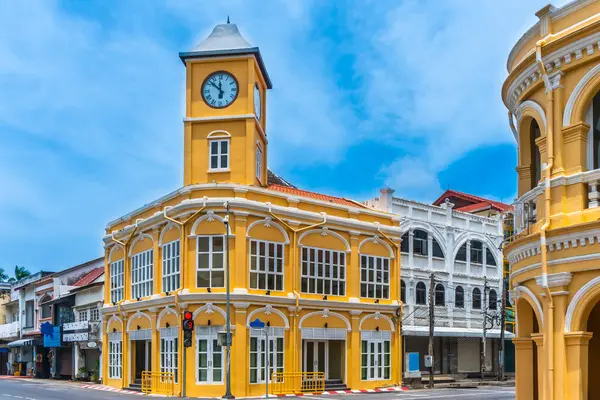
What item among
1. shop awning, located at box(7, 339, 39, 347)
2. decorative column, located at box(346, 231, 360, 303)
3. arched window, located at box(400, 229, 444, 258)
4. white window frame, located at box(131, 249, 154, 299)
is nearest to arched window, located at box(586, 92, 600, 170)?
decorative column, located at box(346, 231, 360, 303)

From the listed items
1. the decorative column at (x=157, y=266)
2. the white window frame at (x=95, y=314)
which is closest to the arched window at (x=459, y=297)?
the decorative column at (x=157, y=266)

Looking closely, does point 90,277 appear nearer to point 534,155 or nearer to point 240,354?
point 240,354

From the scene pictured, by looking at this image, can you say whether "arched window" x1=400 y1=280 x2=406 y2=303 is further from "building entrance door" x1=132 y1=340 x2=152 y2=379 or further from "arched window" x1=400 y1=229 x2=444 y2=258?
"building entrance door" x1=132 y1=340 x2=152 y2=379

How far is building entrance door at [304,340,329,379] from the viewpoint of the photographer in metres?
34.8

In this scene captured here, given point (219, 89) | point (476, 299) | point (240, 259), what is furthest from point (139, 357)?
point (476, 299)

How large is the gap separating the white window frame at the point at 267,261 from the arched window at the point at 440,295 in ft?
45.2

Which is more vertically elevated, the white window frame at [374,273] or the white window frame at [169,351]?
the white window frame at [374,273]

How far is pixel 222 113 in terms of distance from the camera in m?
35.1

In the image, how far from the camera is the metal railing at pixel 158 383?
3250cm

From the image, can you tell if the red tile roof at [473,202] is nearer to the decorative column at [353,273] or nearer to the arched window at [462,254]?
the arched window at [462,254]

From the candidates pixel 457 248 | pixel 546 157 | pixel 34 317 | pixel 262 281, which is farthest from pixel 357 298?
pixel 34 317

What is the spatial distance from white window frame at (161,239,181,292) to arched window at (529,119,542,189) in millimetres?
20982

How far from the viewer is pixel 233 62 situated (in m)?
35.2

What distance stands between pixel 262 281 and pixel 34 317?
33.1 m
